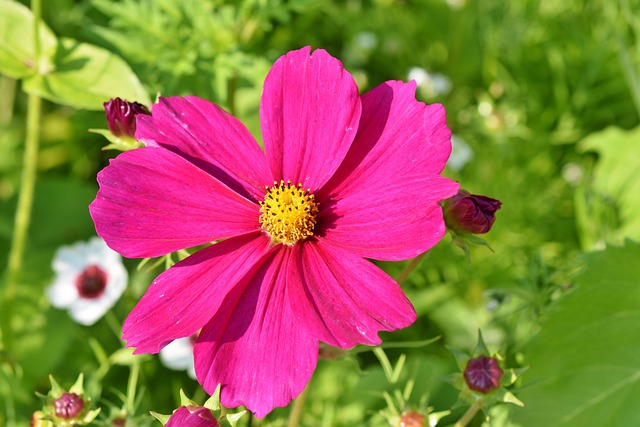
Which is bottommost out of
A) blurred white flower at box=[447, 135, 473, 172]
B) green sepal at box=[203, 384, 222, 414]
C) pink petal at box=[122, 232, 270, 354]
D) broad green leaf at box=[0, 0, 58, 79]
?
blurred white flower at box=[447, 135, 473, 172]

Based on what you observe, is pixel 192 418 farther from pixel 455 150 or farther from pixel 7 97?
pixel 7 97

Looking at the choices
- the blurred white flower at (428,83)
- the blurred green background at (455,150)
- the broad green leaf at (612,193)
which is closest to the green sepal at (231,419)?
the blurred green background at (455,150)

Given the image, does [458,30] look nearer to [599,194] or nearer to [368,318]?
[599,194]

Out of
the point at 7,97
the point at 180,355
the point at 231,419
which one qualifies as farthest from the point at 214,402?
the point at 7,97

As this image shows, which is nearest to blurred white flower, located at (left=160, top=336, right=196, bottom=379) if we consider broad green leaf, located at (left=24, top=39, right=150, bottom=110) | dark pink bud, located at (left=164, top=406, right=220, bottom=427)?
broad green leaf, located at (left=24, top=39, right=150, bottom=110)

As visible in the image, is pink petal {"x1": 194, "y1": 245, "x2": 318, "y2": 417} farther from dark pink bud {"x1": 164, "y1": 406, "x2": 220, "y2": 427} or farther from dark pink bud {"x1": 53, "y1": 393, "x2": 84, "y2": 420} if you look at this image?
dark pink bud {"x1": 53, "y1": 393, "x2": 84, "y2": 420}

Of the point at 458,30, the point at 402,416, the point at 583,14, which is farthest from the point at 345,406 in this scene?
the point at 583,14
